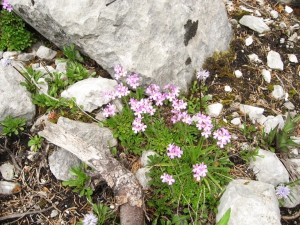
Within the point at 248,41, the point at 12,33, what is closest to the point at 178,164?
the point at 248,41

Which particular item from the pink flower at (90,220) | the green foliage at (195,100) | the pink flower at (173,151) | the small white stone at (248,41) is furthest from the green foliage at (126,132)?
the small white stone at (248,41)

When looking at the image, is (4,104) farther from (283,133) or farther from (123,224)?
(283,133)

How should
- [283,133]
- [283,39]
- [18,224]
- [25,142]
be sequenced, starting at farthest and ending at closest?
[283,39] → [25,142] → [283,133] → [18,224]

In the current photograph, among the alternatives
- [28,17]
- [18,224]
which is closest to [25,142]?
[18,224]

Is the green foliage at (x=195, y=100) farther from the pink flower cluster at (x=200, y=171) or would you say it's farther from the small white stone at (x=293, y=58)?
the small white stone at (x=293, y=58)

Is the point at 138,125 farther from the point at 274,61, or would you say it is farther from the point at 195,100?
the point at 274,61

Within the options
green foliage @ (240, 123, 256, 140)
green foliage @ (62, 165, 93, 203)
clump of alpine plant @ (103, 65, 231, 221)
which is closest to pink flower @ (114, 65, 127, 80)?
clump of alpine plant @ (103, 65, 231, 221)

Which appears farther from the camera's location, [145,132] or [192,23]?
[192,23]
